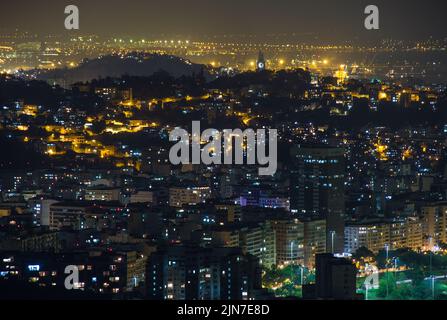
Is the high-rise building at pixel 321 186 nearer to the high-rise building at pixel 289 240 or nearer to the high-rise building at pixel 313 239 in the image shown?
the high-rise building at pixel 313 239

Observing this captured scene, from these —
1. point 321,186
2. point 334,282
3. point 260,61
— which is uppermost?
point 260,61

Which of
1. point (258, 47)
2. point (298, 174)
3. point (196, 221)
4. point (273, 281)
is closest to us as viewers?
point (273, 281)

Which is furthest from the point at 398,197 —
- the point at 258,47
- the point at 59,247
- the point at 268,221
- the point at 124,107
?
the point at 258,47

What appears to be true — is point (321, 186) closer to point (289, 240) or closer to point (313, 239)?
point (313, 239)

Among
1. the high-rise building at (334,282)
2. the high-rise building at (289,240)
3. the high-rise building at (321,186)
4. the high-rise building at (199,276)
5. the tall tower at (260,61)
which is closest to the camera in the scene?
the high-rise building at (199,276)

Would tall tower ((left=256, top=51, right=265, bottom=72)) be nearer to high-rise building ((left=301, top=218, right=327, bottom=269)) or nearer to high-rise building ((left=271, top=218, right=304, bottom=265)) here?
high-rise building ((left=301, top=218, right=327, bottom=269))

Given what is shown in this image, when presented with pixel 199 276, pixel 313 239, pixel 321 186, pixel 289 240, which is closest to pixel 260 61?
pixel 321 186

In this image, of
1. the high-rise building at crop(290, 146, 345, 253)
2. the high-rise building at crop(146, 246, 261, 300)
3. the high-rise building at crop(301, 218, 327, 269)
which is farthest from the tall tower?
the high-rise building at crop(146, 246, 261, 300)

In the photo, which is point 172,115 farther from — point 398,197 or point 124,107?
point 398,197

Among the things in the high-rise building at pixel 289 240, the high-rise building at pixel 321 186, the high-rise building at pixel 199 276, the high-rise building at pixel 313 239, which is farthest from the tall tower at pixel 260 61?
the high-rise building at pixel 199 276
